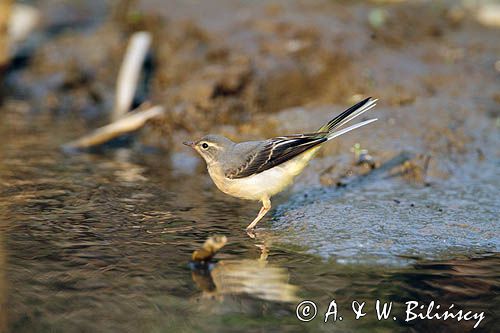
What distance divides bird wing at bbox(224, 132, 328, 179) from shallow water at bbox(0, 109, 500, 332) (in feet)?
2.06

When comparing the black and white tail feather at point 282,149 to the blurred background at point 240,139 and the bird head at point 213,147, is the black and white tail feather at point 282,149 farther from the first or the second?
the blurred background at point 240,139

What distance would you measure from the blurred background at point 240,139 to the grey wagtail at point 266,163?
0.44 metres

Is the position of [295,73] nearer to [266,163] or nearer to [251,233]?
[266,163]

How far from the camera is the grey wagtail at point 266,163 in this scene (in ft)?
27.4

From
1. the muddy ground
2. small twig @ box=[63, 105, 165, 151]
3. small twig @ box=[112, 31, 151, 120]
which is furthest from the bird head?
small twig @ box=[112, 31, 151, 120]

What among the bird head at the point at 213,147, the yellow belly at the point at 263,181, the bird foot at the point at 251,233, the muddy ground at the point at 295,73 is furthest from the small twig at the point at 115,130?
the bird foot at the point at 251,233

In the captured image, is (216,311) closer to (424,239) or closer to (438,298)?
(438,298)

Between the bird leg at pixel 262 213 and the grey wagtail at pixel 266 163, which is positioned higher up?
the grey wagtail at pixel 266 163

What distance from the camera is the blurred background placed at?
640 cm

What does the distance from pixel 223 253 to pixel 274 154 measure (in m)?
1.47

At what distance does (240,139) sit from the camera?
38.2ft

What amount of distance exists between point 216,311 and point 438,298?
6.14ft

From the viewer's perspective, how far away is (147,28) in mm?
16234

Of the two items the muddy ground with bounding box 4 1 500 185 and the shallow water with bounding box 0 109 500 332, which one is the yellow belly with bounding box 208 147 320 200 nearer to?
the shallow water with bounding box 0 109 500 332
